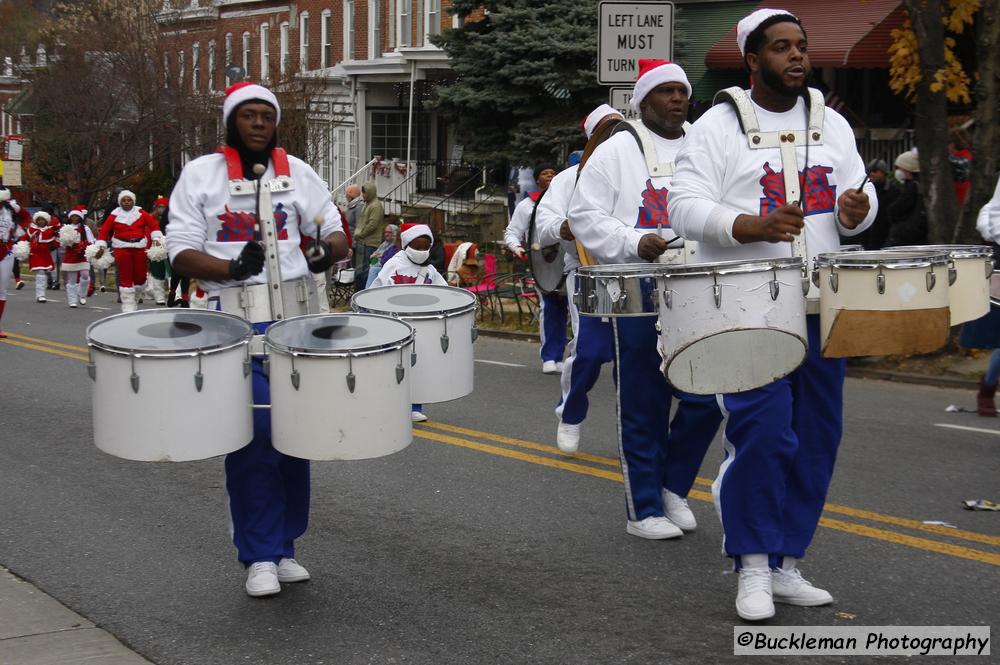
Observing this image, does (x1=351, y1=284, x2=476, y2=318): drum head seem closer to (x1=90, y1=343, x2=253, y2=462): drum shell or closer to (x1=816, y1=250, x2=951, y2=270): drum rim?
(x1=90, y1=343, x2=253, y2=462): drum shell

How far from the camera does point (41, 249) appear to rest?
2686 cm

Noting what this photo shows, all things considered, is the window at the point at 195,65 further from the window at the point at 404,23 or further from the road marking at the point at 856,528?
the road marking at the point at 856,528

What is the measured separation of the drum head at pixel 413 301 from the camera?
5781 mm

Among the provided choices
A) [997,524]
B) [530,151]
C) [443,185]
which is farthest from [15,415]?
[443,185]

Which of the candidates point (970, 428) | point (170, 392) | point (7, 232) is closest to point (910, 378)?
point (970, 428)

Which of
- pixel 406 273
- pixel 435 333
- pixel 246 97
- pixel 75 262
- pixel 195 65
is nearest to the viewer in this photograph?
pixel 246 97

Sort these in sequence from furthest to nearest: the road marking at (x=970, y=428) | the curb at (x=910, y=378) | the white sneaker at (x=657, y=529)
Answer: the curb at (x=910, y=378) → the road marking at (x=970, y=428) → the white sneaker at (x=657, y=529)

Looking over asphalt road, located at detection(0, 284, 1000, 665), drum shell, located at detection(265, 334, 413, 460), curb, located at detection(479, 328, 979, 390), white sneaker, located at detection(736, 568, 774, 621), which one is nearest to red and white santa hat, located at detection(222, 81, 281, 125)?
drum shell, located at detection(265, 334, 413, 460)

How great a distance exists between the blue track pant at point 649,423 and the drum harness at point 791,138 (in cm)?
124

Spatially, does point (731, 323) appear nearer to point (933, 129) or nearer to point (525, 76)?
point (933, 129)

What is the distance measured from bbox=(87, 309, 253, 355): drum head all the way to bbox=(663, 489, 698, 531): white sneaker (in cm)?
241

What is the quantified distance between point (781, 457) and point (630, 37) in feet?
33.7

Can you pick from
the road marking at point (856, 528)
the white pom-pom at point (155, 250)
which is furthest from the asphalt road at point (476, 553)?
the white pom-pom at point (155, 250)

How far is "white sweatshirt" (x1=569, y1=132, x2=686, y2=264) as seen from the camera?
657 centimetres
